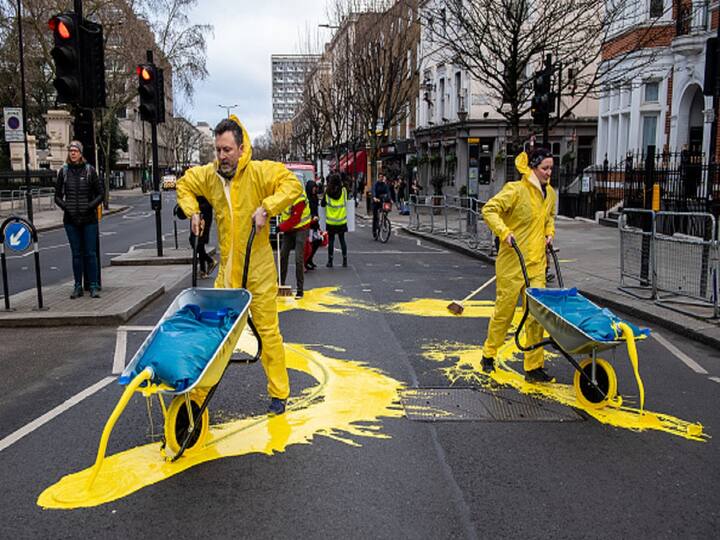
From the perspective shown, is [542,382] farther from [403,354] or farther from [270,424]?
[270,424]

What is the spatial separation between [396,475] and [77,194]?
24.6 feet

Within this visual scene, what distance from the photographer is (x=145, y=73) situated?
1391 cm

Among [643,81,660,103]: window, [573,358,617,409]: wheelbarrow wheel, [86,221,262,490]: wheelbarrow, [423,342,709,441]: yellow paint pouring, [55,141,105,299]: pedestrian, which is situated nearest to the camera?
[86,221,262,490]: wheelbarrow

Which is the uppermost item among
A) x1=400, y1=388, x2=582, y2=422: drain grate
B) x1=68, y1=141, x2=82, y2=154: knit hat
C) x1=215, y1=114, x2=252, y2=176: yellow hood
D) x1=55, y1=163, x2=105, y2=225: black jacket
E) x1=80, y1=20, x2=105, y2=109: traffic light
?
x1=80, y1=20, x2=105, y2=109: traffic light

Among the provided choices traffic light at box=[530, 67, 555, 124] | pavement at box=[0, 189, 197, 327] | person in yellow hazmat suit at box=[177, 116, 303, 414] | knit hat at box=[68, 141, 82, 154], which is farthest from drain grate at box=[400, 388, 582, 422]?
traffic light at box=[530, 67, 555, 124]

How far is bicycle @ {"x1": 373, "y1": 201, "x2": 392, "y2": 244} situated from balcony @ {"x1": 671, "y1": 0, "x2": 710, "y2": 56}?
9853mm

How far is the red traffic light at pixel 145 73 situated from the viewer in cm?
1384

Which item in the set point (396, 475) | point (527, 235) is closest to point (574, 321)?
point (527, 235)

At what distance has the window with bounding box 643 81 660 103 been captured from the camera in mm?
24466

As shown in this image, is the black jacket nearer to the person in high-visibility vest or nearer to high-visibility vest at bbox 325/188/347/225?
the person in high-visibility vest

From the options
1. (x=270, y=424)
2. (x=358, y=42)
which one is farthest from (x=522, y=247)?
(x=358, y=42)

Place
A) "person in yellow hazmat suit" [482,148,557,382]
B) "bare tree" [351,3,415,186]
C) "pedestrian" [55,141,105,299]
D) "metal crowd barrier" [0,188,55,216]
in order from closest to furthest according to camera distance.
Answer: "person in yellow hazmat suit" [482,148,557,382] < "pedestrian" [55,141,105,299] < "metal crowd barrier" [0,188,55,216] < "bare tree" [351,3,415,186]

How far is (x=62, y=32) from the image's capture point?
31.2 ft

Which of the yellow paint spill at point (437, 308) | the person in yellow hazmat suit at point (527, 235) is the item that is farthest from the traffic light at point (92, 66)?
the person in yellow hazmat suit at point (527, 235)
